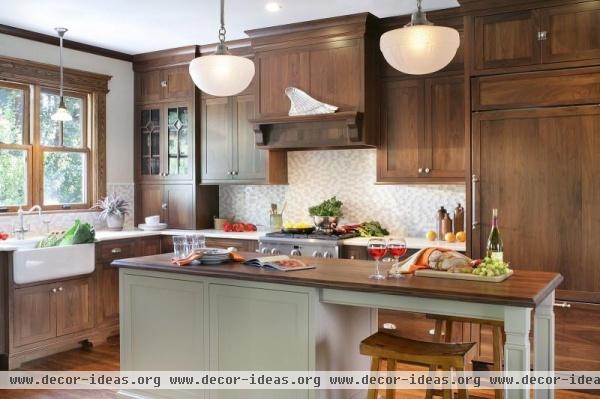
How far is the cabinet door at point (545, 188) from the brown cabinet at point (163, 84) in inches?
128

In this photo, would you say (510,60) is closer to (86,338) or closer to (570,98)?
(570,98)

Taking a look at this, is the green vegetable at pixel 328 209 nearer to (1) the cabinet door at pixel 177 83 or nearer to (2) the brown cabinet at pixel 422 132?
(2) the brown cabinet at pixel 422 132

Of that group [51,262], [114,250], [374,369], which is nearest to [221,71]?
[374,369]

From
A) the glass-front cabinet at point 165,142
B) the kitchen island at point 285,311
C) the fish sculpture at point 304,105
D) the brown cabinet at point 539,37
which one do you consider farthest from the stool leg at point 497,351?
the glass-front cabinet at point 165,142

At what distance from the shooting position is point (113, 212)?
5820 mm

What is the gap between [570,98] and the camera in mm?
3791

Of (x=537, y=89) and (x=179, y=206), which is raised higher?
(x=537, y=89)

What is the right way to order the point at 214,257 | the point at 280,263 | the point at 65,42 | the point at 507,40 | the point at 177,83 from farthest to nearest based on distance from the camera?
the point at 177,83, the point at 65,42, the point at 507,40, the point at 214,257, the point at 280,263

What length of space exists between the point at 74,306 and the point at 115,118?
225cm

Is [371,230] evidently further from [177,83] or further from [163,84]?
[163,84]

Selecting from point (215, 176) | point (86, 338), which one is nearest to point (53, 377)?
point (86, 338)

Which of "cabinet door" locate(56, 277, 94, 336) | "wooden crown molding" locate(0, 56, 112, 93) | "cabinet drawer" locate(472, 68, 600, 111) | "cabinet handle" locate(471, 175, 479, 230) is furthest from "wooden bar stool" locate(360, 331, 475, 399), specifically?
"wooden crown molding" locate(0, 56, 112, 93)

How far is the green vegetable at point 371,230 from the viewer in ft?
16.8

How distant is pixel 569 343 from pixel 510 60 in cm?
203
